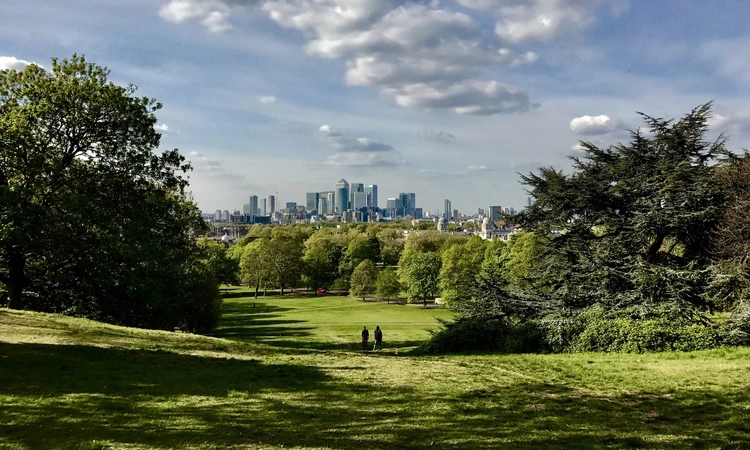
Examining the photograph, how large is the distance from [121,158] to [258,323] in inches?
1288

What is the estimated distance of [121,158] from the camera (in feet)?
77.9

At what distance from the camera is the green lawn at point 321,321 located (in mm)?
37062

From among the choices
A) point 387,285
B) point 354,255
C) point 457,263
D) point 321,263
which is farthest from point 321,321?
point 354,255

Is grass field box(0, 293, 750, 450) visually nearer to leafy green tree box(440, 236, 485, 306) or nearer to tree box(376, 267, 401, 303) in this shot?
leafy green tree box(440, 236, 485, 306)

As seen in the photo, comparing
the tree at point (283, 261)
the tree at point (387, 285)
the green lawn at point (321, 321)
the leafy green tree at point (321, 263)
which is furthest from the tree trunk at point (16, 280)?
the leafy green tree at point (321, 263)

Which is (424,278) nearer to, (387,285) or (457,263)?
(457,263)

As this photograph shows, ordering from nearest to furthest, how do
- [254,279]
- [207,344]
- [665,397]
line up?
[665,397], [207,344], [254,279]

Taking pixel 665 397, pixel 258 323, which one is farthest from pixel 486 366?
pixel 258 323

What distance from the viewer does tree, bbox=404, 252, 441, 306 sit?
235ft

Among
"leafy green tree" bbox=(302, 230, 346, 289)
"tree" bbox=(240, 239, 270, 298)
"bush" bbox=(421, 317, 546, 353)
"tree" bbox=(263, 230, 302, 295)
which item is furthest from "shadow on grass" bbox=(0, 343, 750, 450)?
"leafy green tree" bbox=(302, 230, 346, 289)

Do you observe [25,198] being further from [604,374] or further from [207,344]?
[604,374]

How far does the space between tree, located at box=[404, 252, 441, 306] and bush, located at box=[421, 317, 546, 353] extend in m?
47.6

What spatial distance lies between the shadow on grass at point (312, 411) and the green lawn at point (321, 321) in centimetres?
1721

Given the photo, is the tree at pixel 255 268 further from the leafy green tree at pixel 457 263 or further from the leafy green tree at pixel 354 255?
the leafy green tree at pixel 457 263
